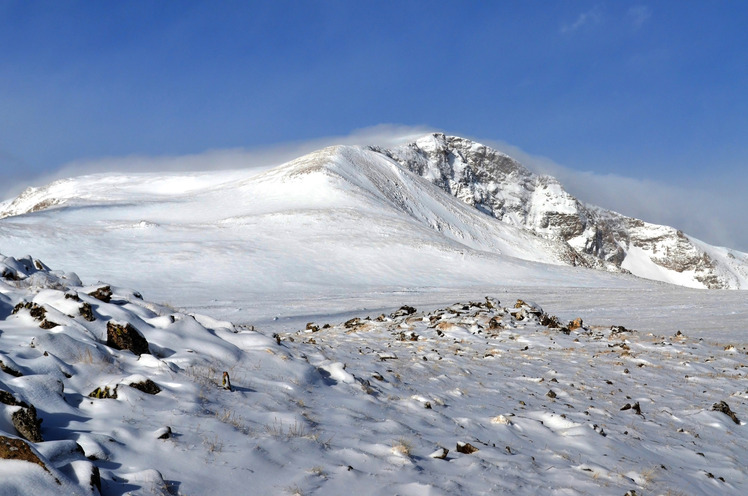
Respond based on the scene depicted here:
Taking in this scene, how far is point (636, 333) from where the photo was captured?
18.3 metres

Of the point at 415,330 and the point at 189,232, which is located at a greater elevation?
the point at 189,232

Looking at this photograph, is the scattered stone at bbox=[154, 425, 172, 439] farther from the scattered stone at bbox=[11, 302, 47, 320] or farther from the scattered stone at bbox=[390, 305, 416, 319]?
the scattered stone at bbox=[390, 305, 416, 319]

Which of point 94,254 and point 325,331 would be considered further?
point 94,254

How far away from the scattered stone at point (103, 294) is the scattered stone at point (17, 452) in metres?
5.60

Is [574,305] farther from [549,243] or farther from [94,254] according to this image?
[549,243]

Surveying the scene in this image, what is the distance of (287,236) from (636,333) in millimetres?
34677

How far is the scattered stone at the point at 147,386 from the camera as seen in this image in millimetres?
5750

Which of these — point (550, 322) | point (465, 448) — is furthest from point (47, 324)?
point (550, 322)

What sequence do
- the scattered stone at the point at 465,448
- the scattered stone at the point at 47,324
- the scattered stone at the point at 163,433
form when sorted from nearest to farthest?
the scattered stone at the point at 163,433
the scattered stone at the point at 465,448
the scattered stone at the point at 47,324

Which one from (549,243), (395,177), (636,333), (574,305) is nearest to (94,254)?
(574,305)

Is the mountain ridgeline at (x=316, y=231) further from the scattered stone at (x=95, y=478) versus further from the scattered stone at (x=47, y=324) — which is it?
the scattered stone at (x=95, y=478)

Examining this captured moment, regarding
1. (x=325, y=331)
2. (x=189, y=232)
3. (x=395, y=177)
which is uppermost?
(x=395, y=177)

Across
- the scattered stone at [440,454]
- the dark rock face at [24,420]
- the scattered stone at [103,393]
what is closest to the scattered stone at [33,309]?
the scattered stone at [103,393]

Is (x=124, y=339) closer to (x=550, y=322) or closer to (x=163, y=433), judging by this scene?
(x=163, y=433)
